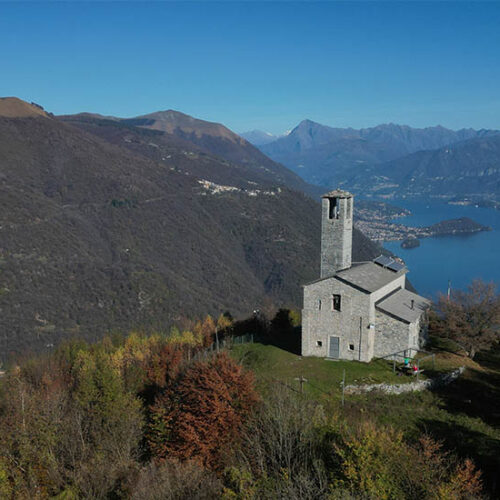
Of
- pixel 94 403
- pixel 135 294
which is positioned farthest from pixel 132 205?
pixel 94 403

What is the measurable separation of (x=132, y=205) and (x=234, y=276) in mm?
44614

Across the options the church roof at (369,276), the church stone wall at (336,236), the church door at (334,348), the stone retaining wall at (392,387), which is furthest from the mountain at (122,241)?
the stone retaining wall at (392,387)

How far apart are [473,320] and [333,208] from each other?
10789 mm

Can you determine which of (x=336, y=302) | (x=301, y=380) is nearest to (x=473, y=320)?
(x=336, y=302)

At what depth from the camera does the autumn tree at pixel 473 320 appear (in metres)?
26.4

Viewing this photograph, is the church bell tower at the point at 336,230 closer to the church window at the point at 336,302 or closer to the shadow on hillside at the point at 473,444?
the church window at the point at 336,302

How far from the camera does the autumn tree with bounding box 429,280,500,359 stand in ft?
86.6

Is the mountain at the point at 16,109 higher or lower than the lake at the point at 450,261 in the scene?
higher

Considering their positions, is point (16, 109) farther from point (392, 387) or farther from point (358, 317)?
point (392, 387)

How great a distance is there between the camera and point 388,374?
79.7 ft

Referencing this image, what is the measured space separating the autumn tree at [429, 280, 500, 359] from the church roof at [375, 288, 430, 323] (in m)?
1.50

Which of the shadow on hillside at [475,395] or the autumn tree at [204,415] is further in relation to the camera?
the shadow on hillside at [475,395]

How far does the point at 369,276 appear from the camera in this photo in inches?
1115

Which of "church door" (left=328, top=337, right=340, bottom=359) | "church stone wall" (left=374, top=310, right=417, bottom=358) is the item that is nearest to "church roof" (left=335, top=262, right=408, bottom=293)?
"church stone wall" (left=374, top=310, right=417, bottom=358)
